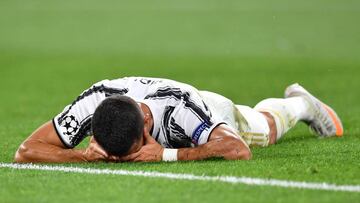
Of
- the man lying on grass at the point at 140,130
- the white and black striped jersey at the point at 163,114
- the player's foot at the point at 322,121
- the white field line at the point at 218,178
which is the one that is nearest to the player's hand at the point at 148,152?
the man lying on grass at the point at 140,130

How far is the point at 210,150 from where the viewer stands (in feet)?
23.8

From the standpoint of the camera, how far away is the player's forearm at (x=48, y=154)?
754 centimetres

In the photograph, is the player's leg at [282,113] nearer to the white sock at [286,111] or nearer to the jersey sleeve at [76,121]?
the white sock at [286,111]

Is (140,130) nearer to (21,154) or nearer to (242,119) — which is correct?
(21,154)

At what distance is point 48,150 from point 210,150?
48.5 inches

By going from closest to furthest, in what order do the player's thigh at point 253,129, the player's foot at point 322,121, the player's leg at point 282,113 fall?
the player's thigh at point 253,129 → the player's leg at point 282,113 → the player's foot at point 322,121

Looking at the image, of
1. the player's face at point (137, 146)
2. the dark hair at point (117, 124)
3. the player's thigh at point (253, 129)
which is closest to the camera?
the dark hair at point (117, 124)

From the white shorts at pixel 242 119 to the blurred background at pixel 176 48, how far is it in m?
1.74

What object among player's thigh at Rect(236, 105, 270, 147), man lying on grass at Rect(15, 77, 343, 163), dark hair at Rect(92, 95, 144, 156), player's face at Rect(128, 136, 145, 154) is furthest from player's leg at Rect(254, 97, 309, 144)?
dark hair at Rect(92, 95, 144, 156)

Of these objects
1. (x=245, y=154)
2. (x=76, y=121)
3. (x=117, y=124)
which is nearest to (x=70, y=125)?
(x=76, y=121)

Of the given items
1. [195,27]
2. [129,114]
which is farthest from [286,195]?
[195,27]

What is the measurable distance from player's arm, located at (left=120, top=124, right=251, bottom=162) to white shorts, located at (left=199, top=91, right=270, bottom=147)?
0.90m

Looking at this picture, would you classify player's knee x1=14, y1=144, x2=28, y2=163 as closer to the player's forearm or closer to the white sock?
the player's forearm

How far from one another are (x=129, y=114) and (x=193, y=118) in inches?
25.7
